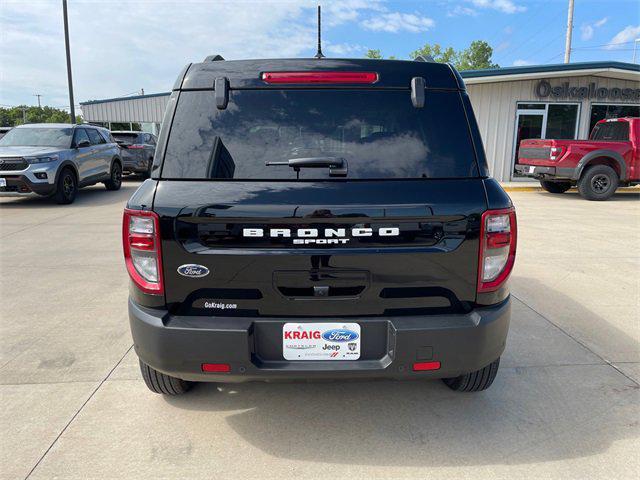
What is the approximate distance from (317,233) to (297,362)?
630 millimetres

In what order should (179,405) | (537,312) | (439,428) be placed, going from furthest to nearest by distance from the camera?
(537,312) → (179,405) → (439,428)

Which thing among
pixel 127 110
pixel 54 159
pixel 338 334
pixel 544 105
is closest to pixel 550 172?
pixel 544 105

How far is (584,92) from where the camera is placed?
15859 millimetres

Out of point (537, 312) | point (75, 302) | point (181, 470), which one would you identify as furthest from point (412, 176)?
point (75, 302)

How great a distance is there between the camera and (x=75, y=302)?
455 cm

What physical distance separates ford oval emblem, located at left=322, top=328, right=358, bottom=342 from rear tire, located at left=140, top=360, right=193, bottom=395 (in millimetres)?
1120

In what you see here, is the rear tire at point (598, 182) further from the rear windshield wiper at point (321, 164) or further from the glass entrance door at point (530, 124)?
the rear windshield wiper at point (321, 164)

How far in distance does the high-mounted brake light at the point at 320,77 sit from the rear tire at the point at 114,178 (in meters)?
12.3

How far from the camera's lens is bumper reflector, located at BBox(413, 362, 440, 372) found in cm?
219

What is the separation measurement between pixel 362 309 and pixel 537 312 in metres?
2.87

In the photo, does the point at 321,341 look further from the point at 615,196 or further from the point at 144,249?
the point at 615,196

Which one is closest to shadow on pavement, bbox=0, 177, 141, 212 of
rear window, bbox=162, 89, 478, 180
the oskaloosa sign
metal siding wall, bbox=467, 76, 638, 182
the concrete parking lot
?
the concrete parking lot

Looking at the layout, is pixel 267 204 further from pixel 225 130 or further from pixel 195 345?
pixel 195 345

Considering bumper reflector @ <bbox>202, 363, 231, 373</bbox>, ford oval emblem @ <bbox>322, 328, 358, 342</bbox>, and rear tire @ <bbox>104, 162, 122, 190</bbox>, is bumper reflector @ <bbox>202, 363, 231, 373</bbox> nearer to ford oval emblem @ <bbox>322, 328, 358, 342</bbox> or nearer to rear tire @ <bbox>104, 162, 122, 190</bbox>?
ford oval emblem @ <bbox>322, 328, 358, 342</bbox>
